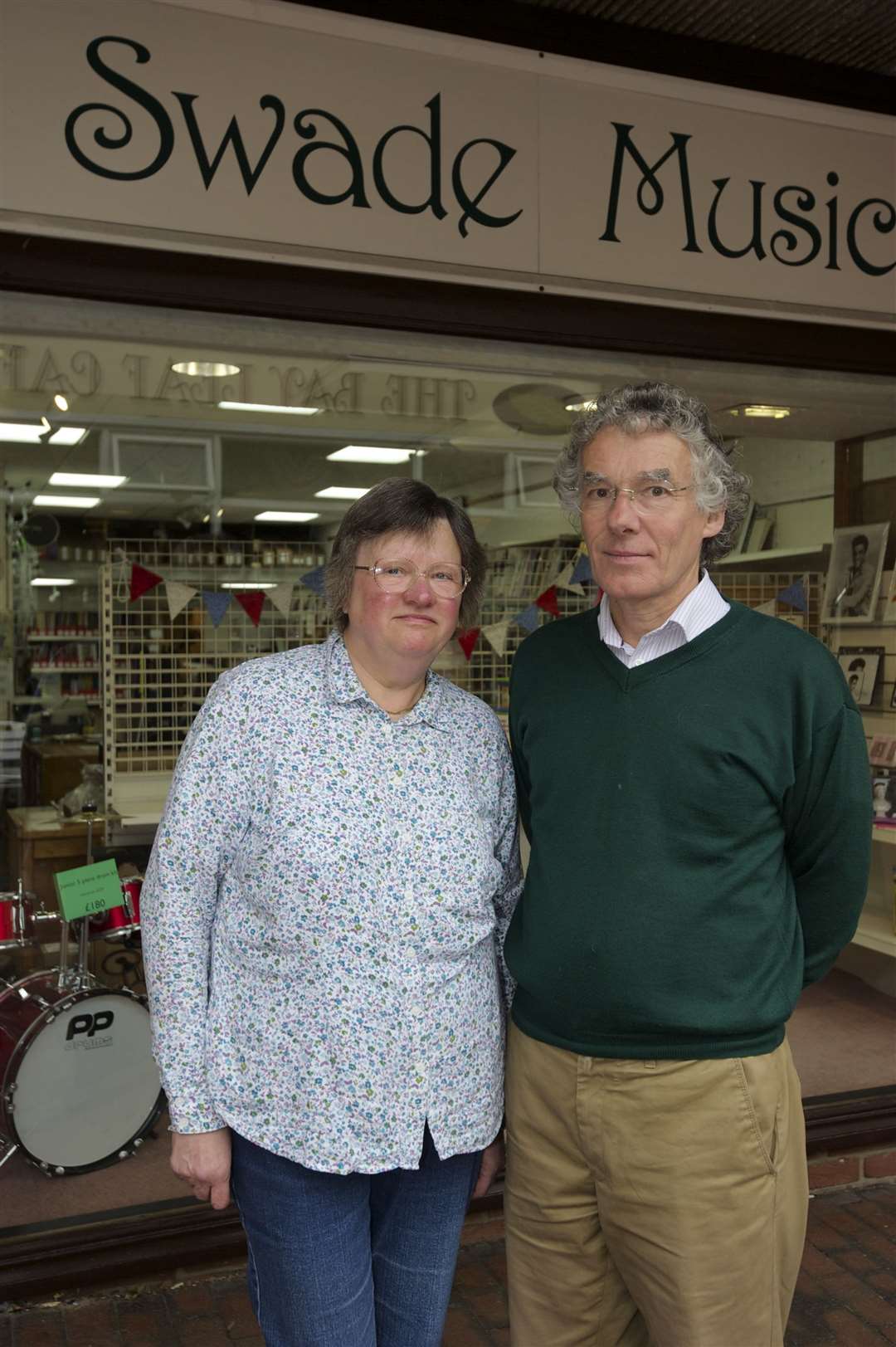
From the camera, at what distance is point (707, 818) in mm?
2055

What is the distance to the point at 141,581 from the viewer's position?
3.98 m

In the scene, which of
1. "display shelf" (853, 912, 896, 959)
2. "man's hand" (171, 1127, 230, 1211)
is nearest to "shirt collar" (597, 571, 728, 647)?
"man's hand" (171, 1127, 230, 1211)

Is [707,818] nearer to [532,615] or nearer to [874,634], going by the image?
[532,615]

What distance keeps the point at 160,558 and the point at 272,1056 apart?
7.61ft

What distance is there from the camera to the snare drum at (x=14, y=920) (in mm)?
3635

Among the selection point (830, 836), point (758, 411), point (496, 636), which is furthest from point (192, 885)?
point (758, 411)

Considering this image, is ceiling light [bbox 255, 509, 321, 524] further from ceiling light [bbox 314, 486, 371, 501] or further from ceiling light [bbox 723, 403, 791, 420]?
ceiling light [bbox 723, 403, 791, 420]

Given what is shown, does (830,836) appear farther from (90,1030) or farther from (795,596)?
(90,1030)

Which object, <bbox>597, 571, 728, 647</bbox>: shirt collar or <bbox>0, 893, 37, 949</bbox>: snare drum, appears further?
<bbox>0, 893, 37, 949</bbox>: snare drum

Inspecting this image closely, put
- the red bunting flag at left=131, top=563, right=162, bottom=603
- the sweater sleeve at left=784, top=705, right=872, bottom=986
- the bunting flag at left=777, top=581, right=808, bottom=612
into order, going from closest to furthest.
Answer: the sweater sleeve at left=784, top=705, right=872, bottom=986, the red bunting flag at left=131, top=563, right=162, bottom=603, the bunting flag at left=777, top=581, right=808, bottom=612

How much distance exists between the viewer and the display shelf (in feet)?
14.7

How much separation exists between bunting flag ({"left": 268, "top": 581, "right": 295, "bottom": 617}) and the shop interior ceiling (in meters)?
0.23

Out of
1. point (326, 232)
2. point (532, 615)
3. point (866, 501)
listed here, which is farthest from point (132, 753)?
point (866, 501)

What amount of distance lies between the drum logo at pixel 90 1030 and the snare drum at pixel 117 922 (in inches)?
9.2
